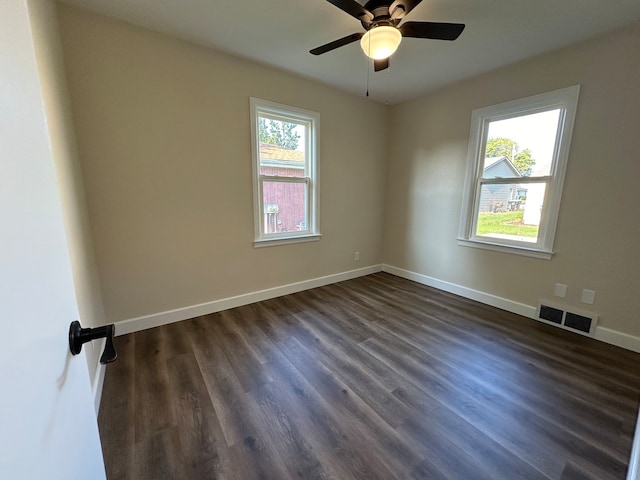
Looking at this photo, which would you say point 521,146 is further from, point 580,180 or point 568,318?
point 568,318

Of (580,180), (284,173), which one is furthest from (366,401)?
(580,180)

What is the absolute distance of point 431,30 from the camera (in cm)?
170

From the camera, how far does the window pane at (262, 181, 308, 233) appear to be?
3.15 m

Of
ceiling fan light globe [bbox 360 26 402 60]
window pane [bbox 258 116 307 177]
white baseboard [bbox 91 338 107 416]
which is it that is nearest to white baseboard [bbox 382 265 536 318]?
window pane [bbox 258 116 307 177]

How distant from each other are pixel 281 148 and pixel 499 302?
3120mm

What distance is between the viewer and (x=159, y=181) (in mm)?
2422

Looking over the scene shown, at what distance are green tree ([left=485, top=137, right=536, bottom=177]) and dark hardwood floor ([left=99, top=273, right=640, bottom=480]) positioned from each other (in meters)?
1.64

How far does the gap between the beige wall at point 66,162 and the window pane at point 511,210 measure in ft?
12.3

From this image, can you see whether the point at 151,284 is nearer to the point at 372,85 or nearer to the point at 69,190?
the point at 69,190

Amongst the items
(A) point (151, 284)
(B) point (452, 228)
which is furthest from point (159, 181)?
(B) point (452, 228)

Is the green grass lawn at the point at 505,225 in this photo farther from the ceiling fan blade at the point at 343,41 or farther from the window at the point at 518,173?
the ceiling fan blade at the point at 343,41

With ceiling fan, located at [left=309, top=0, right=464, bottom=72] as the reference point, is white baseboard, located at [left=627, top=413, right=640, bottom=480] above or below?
below

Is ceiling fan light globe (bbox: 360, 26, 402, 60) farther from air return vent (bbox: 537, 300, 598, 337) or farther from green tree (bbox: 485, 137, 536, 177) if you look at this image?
air return vent (bbox: 537, 300, 598, 337)

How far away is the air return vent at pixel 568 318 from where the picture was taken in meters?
2.44
